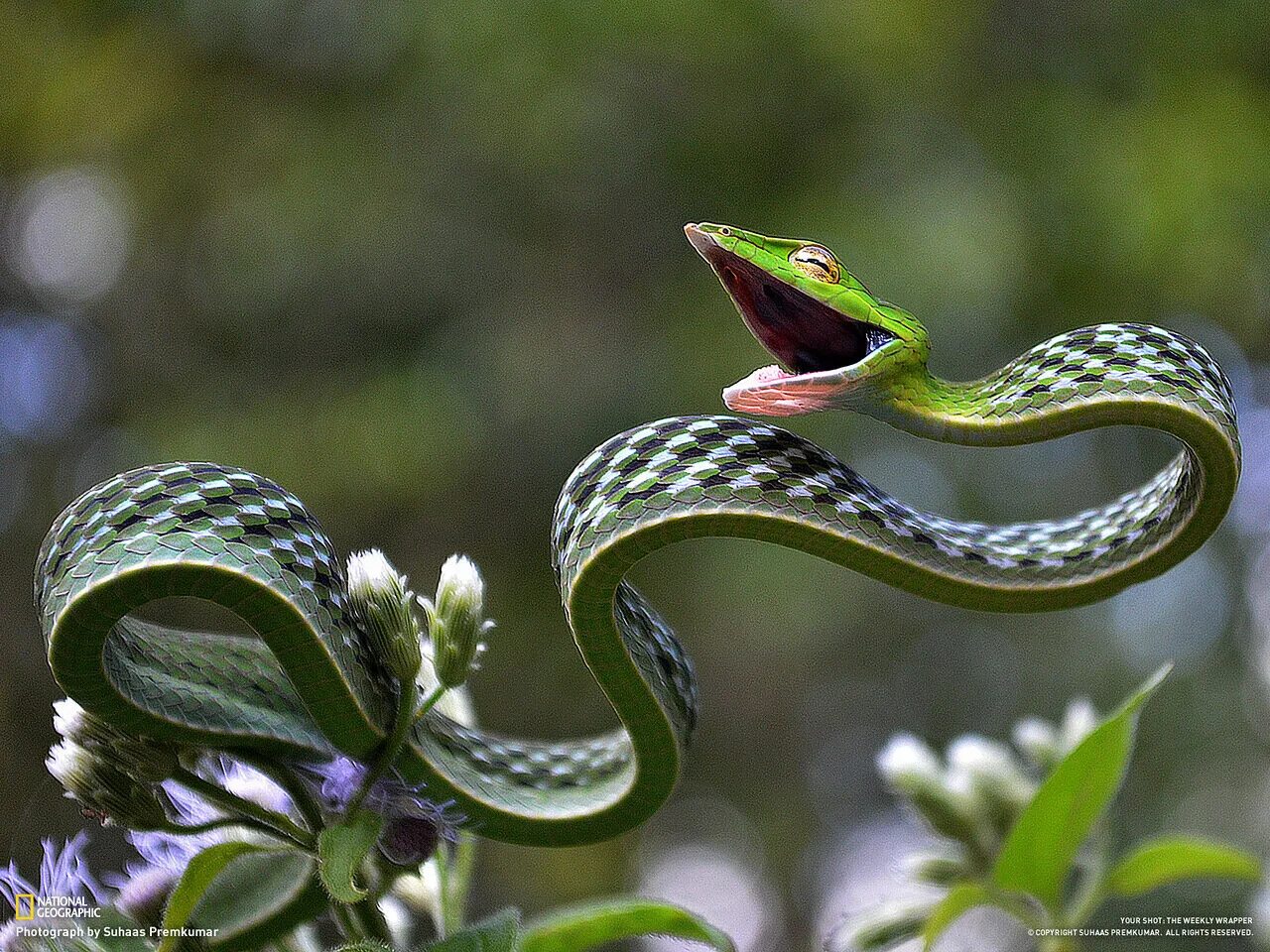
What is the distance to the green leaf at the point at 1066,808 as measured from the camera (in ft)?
4.32

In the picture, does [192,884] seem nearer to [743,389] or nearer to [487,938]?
[487,938]

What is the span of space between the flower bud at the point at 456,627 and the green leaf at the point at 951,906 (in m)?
0.67

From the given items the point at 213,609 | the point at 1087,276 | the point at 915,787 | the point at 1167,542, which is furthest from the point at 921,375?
the point at 1087,276

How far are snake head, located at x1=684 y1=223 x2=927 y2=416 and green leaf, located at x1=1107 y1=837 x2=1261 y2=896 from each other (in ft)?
2.76

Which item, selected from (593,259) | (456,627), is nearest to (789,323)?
(456,627)

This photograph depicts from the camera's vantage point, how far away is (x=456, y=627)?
3.91ft

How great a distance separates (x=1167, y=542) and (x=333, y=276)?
770 centimetres

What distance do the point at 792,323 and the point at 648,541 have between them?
0.39m

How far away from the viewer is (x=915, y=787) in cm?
179

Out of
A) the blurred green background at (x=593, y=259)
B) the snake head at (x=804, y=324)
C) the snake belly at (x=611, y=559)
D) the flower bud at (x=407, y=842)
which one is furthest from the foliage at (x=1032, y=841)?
the blurred green background at (x=593, y=259)

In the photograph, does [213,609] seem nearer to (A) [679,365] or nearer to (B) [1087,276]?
(A) [679,365]

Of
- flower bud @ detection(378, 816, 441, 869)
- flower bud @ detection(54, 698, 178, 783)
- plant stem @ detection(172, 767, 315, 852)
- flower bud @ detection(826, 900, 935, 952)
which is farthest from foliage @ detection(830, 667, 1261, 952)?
flower bud @ detection(54, 698, 178, 783)

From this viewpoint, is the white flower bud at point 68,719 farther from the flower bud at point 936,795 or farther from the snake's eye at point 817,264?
the flower bud at point 936,795

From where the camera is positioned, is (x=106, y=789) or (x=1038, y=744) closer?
(x=106, y=789)
